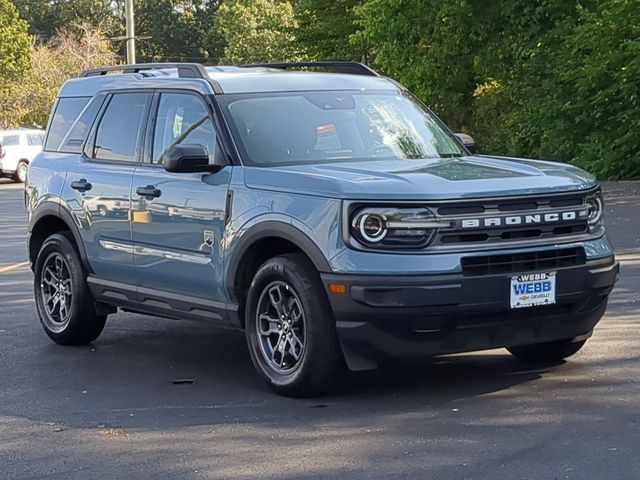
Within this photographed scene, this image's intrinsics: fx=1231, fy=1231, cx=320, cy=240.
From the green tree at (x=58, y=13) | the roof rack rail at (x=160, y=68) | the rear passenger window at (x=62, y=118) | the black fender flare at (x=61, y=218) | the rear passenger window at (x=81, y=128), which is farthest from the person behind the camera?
the green tree at (x=58, y=13)

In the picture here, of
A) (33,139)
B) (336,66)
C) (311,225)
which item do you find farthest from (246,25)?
(311,225)

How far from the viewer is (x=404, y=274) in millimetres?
6652

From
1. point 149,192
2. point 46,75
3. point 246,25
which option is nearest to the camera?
point 149,192

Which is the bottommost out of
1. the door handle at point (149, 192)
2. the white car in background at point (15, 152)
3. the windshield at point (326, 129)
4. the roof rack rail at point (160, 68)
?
the white car in background at point (15, 152)

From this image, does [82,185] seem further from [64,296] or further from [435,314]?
[435,314]

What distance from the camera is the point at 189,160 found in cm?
765

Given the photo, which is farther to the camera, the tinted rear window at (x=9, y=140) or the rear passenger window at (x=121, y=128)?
the tinted rear window at (x=9, y=140)

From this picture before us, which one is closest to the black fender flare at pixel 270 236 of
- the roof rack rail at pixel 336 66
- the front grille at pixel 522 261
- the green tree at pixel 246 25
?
the front grille at pixel 522 261

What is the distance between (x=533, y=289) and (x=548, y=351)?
118cm

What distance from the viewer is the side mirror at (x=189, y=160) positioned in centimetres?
764

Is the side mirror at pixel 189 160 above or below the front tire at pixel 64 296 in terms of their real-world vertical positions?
above

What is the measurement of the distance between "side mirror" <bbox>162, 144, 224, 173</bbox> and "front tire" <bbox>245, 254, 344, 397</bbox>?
30.7 inches

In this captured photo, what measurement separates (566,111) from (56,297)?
19.4 m

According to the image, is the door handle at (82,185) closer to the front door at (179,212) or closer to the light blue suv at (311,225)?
the light blue suv at (311,225)
